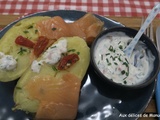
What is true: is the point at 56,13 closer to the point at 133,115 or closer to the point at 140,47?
the point at 140,47

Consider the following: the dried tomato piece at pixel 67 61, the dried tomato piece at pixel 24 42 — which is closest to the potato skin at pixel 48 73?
the dried tomato piece at pixel 67 61

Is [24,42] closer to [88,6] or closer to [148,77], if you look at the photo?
[148,77]

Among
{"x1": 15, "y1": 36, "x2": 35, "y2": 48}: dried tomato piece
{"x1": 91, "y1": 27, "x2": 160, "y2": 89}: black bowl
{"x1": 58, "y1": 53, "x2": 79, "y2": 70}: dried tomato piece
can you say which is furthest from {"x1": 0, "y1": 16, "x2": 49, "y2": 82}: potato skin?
{"x1": 91, "y1": 27, "x2": 160, "y2": 89}: black bowl

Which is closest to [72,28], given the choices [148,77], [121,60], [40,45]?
[40,45]

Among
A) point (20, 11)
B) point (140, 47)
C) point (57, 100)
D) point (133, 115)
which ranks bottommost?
point (133, 115)

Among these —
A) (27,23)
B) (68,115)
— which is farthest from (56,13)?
(68,115)

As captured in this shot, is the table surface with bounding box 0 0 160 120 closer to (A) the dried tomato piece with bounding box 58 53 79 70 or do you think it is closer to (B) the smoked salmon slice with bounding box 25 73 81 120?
(A) the dried tomato piece with bounding box 58 53 79 70
